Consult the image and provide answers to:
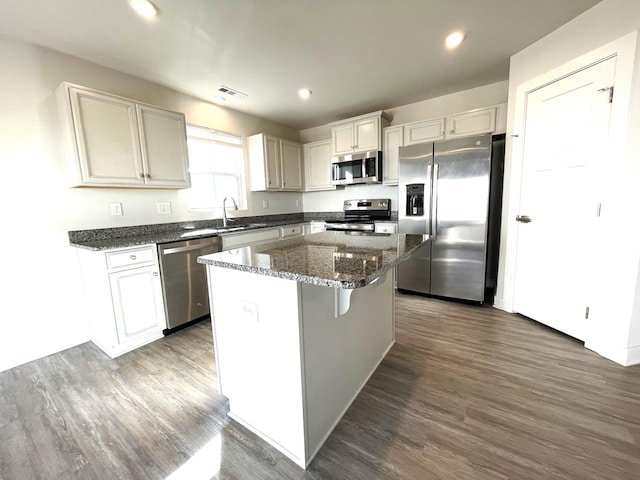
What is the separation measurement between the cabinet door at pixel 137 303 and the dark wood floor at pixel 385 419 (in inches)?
9.5

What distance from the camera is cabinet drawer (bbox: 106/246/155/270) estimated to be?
206 cm

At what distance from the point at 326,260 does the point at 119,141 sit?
93.5 inches

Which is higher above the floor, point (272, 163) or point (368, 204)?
point (272, 163)

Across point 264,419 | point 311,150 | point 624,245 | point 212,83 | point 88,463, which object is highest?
point 212,83

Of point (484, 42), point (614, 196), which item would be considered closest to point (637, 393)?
point (614, 196)

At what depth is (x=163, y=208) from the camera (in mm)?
2910

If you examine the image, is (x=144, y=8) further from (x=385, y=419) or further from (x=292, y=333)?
(x=385, y=419)

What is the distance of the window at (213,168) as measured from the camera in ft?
10.8

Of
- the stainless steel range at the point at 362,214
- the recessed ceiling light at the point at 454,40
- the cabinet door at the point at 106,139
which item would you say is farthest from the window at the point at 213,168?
the recessed ceiling light at the point at 454,40

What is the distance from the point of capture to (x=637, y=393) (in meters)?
1.54

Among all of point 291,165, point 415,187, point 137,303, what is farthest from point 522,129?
point 137,303

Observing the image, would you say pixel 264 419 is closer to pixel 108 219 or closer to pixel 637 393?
pixel 637 393

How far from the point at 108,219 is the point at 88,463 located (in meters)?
2.02

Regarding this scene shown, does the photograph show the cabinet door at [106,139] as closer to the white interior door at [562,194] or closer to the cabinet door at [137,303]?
the cabinet door at [137,303]
